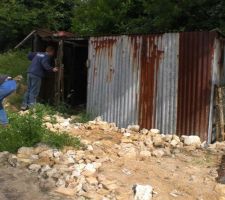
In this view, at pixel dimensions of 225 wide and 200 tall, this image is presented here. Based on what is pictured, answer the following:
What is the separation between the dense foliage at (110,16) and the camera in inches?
549

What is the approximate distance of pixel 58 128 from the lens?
980 centimetres

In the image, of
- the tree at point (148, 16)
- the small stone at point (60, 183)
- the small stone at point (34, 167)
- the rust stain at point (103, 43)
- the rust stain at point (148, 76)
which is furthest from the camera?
the tree at point (148, 16)

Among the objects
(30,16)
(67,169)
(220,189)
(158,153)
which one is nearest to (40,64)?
(158,153)

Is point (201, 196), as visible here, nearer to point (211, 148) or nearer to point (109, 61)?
point (211, 148)

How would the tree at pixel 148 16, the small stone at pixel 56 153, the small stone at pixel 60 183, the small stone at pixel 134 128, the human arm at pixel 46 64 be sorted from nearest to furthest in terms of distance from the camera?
the small stone at pixel 60 183, the small stone at pixel 56 153, the small stone at pixel 134 128, the human arm at pixel 46 64, the tree at pixel 148 16

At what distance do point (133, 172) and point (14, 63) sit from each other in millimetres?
11415

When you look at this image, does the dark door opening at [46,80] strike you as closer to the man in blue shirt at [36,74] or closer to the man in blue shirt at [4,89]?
the man in blue shirt at [36,74]

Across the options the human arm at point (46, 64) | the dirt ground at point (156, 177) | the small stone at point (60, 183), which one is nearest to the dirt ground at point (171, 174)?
the dirt ground at point (156, 177)

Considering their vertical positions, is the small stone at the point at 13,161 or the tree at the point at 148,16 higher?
the tree at the point at 148,16

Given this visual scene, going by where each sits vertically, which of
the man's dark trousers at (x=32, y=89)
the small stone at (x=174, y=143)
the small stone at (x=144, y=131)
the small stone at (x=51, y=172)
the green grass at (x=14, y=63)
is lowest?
the small stone at (x=51, y=172)

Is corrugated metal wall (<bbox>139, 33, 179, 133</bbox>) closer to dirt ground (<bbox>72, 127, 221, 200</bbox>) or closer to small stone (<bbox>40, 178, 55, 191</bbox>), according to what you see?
dirt ground (<bbox>72, 127, 221, 200</bbox>)

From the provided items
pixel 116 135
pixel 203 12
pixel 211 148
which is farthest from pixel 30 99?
pixel 203 12

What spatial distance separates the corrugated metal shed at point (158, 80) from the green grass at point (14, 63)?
543 cm

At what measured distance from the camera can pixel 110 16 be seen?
16.5 meters
